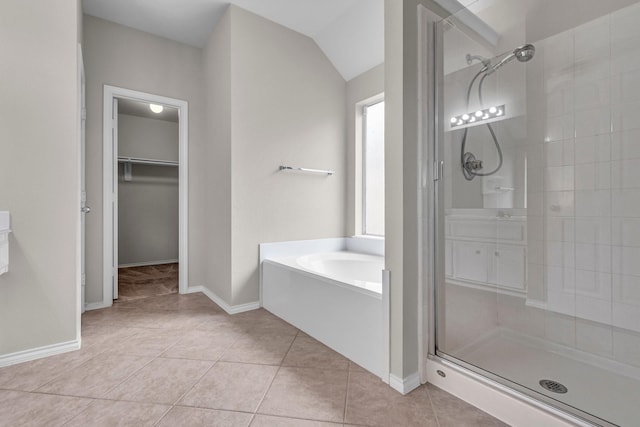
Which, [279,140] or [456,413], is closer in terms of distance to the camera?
[456,413]

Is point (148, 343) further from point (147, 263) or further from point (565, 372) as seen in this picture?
point (147, 263)

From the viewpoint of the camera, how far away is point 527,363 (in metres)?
1.47

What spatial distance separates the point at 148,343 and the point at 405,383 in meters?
1.63


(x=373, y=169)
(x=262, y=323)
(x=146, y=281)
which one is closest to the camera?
(x=262, y=323)

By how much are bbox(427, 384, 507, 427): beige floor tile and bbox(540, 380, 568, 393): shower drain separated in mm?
255

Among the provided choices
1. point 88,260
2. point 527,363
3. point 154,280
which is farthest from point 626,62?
point 154,280

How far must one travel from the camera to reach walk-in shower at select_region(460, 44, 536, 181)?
66.9 inches

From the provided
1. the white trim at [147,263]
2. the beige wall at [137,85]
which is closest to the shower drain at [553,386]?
the beige wall at [137,85]

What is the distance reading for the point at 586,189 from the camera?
5.15ft

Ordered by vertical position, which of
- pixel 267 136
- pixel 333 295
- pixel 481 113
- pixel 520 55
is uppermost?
pixel 520 55

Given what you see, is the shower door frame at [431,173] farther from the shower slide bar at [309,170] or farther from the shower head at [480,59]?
the shower slide bar at [309,170]

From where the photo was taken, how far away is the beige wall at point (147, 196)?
Answer: 4402 mm

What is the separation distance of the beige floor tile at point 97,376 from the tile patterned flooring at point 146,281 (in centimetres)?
130

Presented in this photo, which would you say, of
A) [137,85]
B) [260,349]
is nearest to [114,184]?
[137,85]
